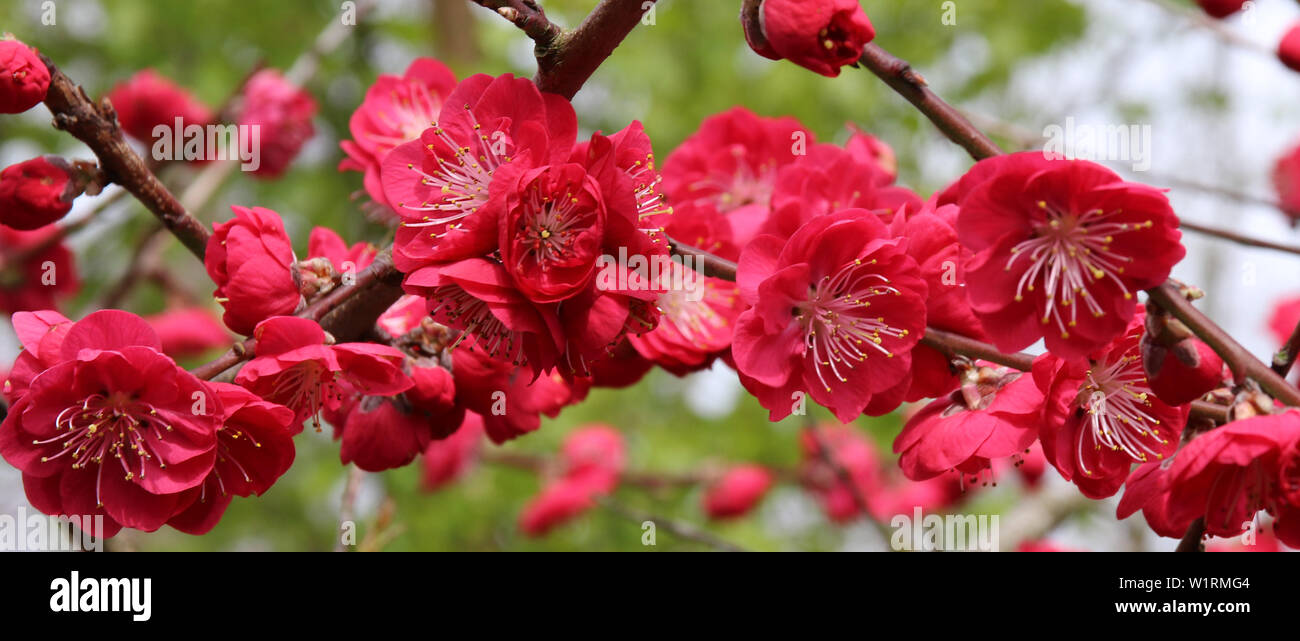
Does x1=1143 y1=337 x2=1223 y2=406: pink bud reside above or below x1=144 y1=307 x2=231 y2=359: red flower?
below

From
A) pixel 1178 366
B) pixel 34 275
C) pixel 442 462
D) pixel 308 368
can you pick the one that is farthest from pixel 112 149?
pixel 442 462

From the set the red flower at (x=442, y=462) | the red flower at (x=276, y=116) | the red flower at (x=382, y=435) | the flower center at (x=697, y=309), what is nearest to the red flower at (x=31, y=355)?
the red flower at (x=382, y=435)

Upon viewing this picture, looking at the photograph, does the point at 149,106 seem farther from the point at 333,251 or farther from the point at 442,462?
the point at 333,251

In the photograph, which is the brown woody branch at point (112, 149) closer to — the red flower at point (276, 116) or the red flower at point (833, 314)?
the red flower at point (833, 314)

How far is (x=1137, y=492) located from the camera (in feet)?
4.01

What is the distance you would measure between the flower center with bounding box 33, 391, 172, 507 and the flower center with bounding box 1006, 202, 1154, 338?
1.01 meters

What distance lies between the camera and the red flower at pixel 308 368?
1129 millimetres

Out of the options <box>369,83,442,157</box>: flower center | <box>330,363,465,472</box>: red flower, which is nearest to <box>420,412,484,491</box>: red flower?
<box>369,83,442,157</box>: flower center

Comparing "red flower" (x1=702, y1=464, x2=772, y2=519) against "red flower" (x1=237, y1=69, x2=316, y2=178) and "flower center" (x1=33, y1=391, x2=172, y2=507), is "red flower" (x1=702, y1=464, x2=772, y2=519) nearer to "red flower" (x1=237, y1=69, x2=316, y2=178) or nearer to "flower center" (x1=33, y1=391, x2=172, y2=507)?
"red flower" (x1=237, y1=69, x2=316, y2=178)

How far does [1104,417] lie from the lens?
1263 millimetres

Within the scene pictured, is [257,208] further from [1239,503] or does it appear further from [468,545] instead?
[468,545]

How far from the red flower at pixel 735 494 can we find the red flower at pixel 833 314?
3214 millimetres

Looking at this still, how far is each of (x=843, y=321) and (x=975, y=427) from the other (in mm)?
213

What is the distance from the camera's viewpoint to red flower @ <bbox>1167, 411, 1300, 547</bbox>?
3.26 ft
